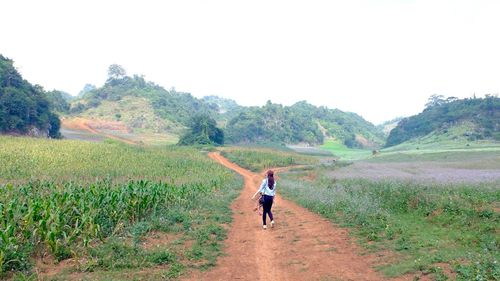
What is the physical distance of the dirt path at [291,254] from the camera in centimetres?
953

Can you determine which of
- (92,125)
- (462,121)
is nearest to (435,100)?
(462,121)

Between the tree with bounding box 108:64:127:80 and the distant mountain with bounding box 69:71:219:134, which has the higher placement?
the tree with bounding box 108:64:127:80

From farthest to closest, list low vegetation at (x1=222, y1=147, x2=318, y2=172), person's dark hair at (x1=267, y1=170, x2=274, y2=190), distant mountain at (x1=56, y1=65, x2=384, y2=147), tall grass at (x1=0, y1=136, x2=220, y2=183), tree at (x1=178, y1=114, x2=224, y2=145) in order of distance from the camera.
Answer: distant mountain at (x1=56, y1=65, x2=384, y2=147)
tree at (x1=178, y1=114, x2=224, y2=145)
low vegetation at (x1=222, y1=147, x2=318, y2=172)
tall grass at (x1=0, y1=136, x2=220, y2=183)
person's dark hair at (x1=267, y1=170, x2=274, y2=190)

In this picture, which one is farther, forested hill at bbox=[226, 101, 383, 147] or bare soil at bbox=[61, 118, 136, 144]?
forested hill at bbox=[226, 101, 383, 147]

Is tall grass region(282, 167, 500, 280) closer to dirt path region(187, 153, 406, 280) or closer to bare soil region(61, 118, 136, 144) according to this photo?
dirt path region(187, 153, 406, 280)

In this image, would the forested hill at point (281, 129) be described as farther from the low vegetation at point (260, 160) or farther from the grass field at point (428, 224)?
the grass field at point (428, 224)

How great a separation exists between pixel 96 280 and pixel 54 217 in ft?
9.82

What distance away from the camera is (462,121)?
80.7 m

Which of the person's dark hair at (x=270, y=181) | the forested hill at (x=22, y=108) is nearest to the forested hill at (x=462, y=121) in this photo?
the person's dark hair at (x=270, y=181)

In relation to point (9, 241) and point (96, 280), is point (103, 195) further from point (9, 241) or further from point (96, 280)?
point (96, 280)

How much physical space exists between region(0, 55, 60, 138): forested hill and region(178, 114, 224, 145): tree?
25479mm

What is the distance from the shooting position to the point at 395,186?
1958cm

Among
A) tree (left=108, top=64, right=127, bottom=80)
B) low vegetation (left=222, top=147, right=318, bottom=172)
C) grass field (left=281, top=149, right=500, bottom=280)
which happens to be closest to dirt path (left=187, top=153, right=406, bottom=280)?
grass field (left=281, top=149, right=500, bottom=280)

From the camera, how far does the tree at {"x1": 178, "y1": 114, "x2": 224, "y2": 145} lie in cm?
7888
